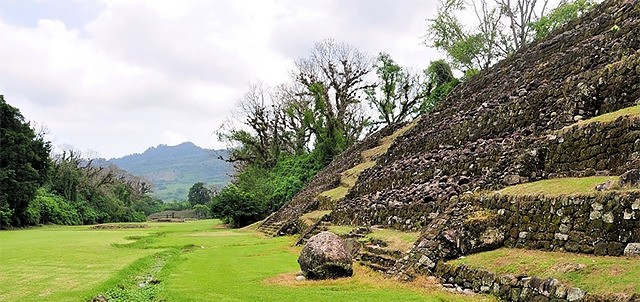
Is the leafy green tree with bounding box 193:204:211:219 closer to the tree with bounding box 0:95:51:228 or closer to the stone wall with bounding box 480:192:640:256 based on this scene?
the tree with bounding box 0:95:51:228

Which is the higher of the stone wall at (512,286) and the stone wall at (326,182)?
the stone wall at (326,182)

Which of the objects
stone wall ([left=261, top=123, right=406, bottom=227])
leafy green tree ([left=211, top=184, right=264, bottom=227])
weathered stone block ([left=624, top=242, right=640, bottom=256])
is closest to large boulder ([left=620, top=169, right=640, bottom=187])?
weathered stone block ([left=624, top=242, right=640, bottom=256])

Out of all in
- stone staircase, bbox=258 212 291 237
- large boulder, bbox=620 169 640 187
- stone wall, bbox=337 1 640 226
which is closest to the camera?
large boulder, bbox=620 169 640 187

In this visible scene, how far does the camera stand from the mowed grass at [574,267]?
7387mm

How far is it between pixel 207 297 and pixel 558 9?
3697 centimetres

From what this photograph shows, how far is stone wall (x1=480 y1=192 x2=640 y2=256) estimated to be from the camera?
27.7 ft

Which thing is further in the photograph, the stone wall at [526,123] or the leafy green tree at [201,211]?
the leafy green tree at [201,211]

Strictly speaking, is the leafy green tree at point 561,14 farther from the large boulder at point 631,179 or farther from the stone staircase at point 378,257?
the large boulder at point 631,179

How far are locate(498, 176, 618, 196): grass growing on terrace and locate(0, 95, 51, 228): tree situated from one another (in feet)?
133

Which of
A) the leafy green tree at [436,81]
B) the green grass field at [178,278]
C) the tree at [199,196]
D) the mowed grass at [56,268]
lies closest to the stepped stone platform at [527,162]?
the green grass field at [178,278]

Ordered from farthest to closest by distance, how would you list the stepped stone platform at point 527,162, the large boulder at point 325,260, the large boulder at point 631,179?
the large boulder at point 325,260, the stepped stone platform at point 527,162, the large boulder at point 631,179

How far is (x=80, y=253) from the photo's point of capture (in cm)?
1955

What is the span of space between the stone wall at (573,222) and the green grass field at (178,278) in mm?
2104

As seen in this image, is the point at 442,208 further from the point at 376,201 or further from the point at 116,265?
the point at 116,265
